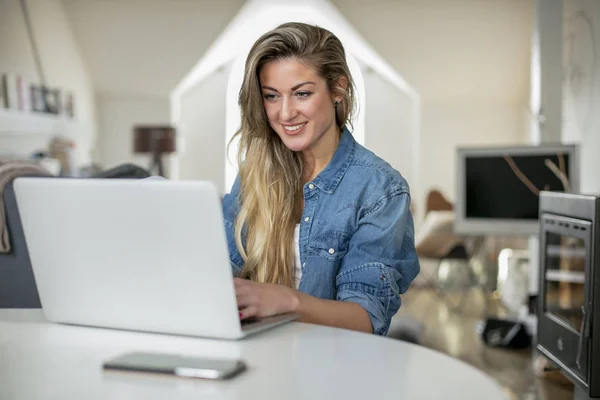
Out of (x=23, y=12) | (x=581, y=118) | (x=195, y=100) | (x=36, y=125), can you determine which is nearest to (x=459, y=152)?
(x=581, y=118)

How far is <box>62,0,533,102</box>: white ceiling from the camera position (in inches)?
313

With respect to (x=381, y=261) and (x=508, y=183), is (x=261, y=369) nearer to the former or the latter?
(x=381, y=261)

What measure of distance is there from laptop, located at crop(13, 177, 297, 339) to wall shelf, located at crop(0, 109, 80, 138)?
17.3 feet

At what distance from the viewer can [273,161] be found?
5.68 feet

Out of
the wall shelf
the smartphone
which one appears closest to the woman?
the smartphone

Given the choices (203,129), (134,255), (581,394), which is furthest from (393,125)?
(134,255)

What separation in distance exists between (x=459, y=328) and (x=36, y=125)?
3.82 m

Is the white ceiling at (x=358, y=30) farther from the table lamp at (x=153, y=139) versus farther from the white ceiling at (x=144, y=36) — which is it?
the table lamp at (x=153, y=139)

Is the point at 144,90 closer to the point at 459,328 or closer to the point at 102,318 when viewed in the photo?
the point at 459,328

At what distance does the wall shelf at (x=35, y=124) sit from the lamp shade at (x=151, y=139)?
0.59 meters

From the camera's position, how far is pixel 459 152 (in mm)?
4742

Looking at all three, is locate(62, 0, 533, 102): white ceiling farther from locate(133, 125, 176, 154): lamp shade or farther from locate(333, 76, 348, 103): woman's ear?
locate(333, 76, 348, 103): woman's ear

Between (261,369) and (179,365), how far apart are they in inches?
3.7

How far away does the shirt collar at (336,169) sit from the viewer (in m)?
1.63
